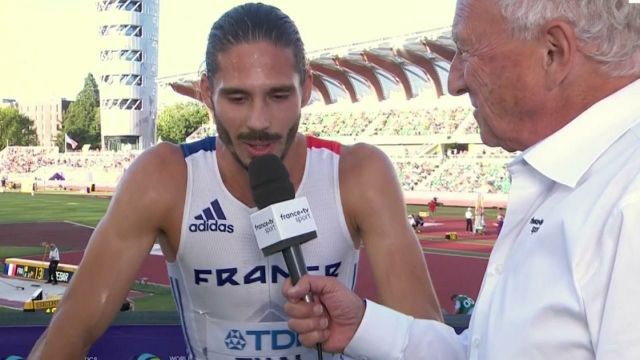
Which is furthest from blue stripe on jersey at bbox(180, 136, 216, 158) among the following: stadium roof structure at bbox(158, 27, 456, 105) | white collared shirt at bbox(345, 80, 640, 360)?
stadium roof structure at bbox(158, 27, 456, 105)

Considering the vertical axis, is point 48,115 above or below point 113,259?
above

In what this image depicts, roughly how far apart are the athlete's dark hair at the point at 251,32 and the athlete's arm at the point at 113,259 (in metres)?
0.45

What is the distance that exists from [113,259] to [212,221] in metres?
0.37

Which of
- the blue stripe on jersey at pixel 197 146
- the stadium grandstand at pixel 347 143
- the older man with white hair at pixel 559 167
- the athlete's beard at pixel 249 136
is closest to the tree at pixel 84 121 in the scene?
the stadium grandstand at pixel 347 143

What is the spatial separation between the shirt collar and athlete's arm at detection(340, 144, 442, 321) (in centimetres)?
107

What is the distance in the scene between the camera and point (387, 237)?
252 cm

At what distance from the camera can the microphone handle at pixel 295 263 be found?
1.91 metres

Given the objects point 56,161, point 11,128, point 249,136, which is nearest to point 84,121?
point 11,128

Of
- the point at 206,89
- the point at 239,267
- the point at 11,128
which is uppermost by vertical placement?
the point at 206,89

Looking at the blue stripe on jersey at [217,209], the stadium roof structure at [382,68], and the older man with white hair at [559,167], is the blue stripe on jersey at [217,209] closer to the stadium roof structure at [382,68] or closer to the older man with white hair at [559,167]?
the older man with white hair at [559,167]

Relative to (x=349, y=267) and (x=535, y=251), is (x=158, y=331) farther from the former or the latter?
(x=535, y=251)

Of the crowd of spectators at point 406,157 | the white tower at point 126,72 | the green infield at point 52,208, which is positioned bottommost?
the green infield at point 52,208

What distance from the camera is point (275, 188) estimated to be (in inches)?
82.7

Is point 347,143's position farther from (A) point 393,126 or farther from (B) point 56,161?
(B) point 56,161
